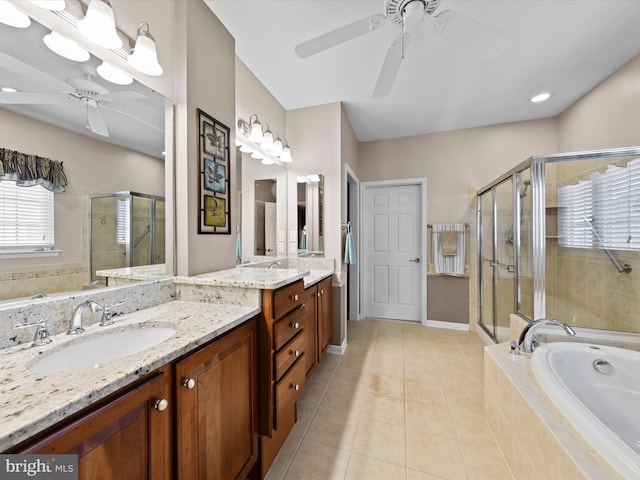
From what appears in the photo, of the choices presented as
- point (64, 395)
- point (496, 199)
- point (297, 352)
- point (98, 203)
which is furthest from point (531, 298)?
point (98, 203)

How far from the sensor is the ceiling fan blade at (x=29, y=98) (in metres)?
0.82

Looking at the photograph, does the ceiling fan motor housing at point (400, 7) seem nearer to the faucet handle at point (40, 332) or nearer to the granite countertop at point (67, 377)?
the granite countertop at point (67, 377)

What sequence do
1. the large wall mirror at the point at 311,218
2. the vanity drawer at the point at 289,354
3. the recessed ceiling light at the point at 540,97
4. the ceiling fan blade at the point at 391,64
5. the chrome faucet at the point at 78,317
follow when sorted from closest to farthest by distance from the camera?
the chrome faucet at the point at 78,317
the vanity drawer at the point at 289,354
the ceiling fan blade at the point at 391,64
the recessed ceiling light at the point at 540,97
the large wall mirror at the point at 311,218

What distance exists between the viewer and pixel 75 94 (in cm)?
102

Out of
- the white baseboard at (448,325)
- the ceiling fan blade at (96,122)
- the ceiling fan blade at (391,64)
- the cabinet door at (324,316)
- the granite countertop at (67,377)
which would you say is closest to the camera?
the granite countertop at (67,377)

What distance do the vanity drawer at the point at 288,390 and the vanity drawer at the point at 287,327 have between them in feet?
0.65

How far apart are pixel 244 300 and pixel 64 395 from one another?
73cm

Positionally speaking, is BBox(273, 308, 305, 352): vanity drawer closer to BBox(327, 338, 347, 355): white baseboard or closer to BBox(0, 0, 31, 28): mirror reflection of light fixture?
BBox(327, 338, 347, 355): white baseboard

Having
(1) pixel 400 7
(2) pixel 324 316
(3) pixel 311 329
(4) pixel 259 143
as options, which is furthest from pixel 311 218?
(1) pixel 400 7

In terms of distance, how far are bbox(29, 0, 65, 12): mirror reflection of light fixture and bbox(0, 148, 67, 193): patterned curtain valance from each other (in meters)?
0.53

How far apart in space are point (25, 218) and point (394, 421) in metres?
2.12

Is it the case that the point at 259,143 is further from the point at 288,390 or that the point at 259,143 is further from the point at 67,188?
the point at 288,390

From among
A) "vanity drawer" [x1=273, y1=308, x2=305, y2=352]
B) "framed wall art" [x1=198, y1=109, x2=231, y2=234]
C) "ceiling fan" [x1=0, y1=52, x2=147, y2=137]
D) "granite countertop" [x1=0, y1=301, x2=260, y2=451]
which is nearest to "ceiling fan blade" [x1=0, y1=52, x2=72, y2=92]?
"ceiling fan" [x1=0, y1=52, x2=147, y2=137]

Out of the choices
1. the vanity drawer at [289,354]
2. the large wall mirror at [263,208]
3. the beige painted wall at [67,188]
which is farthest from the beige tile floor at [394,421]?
the beige painted wall at [67,188]
